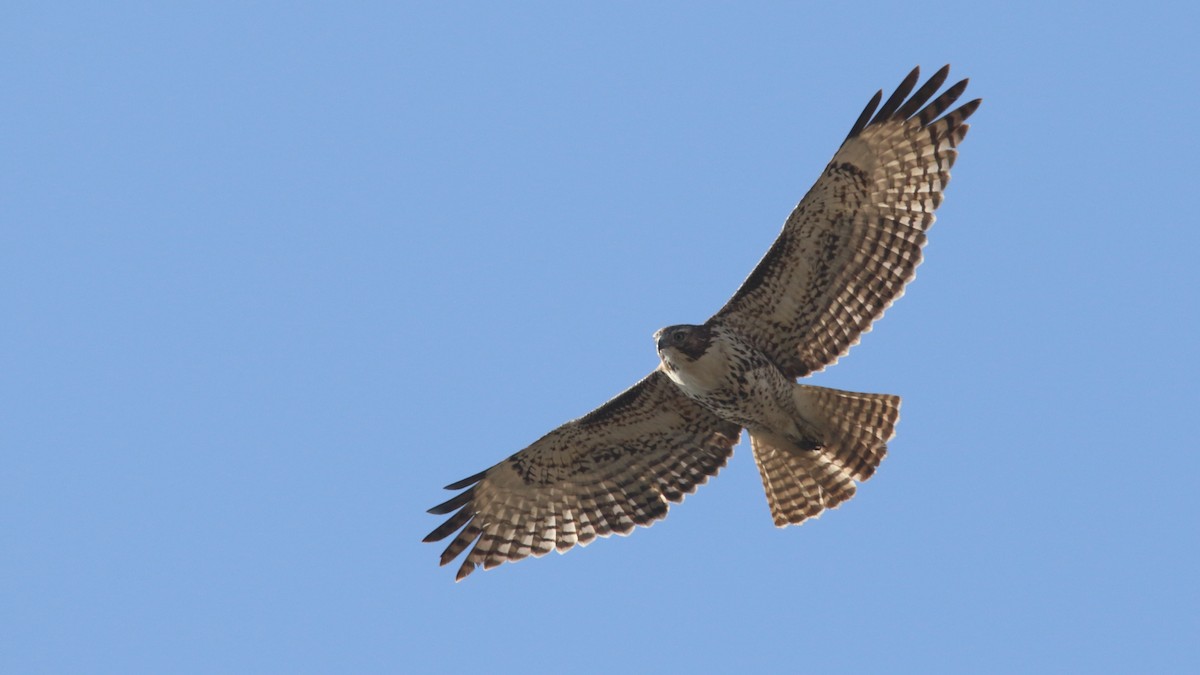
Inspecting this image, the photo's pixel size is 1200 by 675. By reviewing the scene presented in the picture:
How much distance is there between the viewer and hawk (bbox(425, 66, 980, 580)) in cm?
1373

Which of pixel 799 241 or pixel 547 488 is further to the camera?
pixel 547 488

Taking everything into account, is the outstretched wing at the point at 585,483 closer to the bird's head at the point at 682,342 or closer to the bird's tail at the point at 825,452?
the bird's tail at the point at 825,452

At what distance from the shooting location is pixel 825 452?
14.2 m

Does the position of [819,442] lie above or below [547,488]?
below

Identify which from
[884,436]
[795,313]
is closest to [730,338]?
[795,313]

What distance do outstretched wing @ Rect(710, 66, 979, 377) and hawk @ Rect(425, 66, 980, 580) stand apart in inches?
0.4

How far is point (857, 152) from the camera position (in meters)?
13.8

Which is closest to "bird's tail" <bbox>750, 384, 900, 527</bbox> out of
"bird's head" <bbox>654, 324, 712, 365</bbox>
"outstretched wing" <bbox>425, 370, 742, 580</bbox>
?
"outstretched wing" <bbox>425, 370, 742, 580</bbox>

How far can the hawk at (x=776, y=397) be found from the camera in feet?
45.0

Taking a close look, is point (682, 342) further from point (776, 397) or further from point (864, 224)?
point (864, 224)

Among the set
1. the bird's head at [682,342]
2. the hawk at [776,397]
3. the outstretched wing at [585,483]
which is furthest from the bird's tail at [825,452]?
the bird's head at [682,342]

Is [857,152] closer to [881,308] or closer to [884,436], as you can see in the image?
[881,308]

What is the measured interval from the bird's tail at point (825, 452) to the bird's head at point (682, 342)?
3.01 ft

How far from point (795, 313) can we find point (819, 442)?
1084 mm
